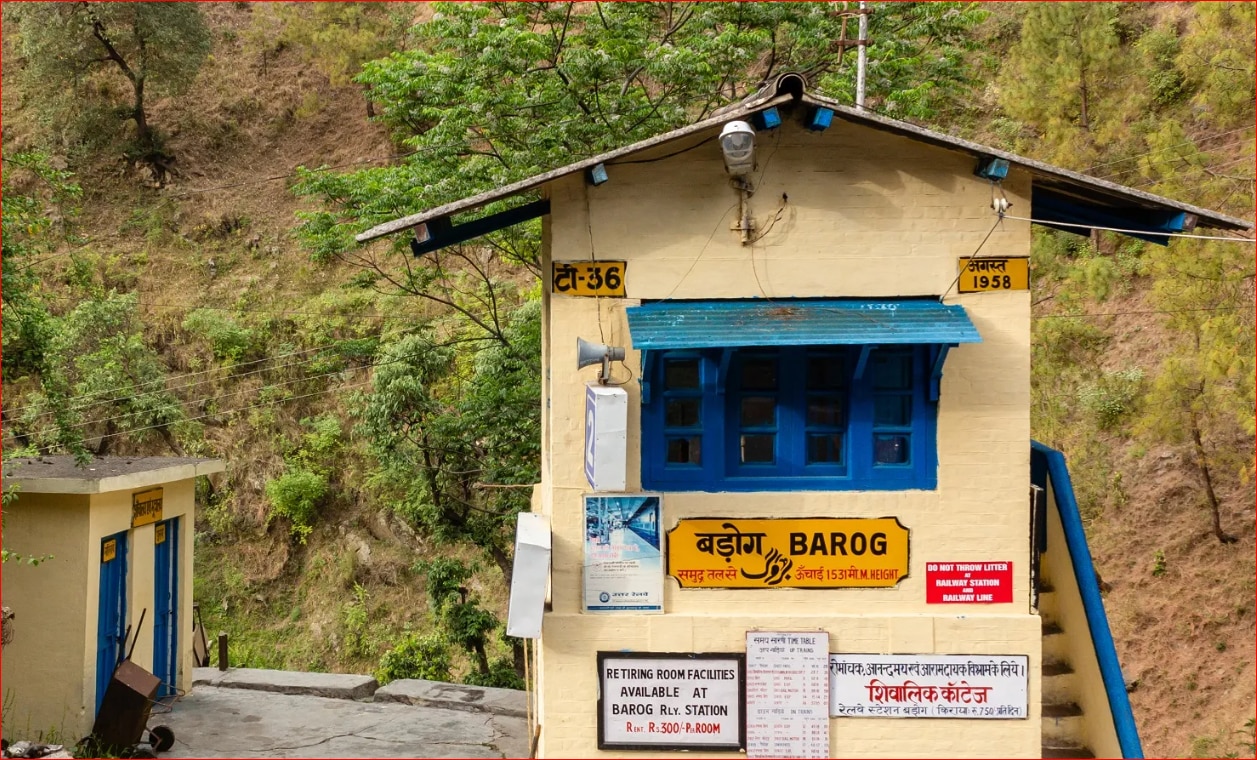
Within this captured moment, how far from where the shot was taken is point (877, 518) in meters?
7.93

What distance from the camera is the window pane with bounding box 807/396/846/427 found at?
808cm

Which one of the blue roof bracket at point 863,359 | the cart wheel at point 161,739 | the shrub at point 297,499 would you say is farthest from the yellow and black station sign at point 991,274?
the shrub at point 297,499

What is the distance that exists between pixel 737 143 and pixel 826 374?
192cm

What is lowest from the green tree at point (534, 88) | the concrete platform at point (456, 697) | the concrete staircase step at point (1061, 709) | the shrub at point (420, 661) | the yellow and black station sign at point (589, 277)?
the shrub at point (420, 661)

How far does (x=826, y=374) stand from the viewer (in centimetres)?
810

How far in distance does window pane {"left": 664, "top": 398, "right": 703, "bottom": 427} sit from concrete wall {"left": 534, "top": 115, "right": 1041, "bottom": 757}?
0.28 metres

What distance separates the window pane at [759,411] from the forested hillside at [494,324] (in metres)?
4.30

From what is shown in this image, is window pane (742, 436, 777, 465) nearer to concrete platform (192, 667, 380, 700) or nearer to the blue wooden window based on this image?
the blue wooden window

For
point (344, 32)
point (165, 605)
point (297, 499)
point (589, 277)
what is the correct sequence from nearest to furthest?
point (589, 277) < point (165, 605) < point (297, 499) < point (344, 32)

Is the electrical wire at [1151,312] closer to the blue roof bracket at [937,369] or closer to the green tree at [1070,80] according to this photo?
the green tree at [1070,80]

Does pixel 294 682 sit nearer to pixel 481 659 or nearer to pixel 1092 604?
pixel 481 659

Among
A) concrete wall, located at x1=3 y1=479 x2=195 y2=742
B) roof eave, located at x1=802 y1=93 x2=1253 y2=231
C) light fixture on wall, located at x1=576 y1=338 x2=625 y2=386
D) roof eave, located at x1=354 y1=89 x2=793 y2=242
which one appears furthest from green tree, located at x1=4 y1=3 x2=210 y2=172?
roof eave, located at x1=802 y1=93 x2=1253 y2=231

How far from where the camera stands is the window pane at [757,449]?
807 cm

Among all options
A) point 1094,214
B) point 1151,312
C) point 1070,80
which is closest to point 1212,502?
point 1151,312
